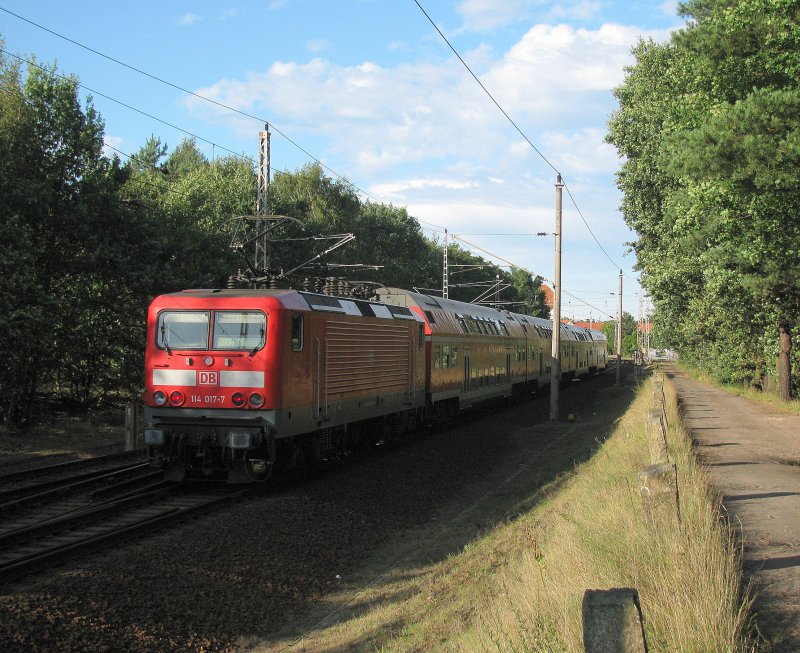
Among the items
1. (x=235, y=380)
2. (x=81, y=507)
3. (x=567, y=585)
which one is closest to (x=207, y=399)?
(x=235, y=380)

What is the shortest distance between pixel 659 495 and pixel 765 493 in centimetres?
510

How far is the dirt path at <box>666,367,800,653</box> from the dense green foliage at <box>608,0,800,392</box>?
376cm

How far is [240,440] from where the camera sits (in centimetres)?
1133

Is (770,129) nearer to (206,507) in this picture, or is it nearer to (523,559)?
(523,559)

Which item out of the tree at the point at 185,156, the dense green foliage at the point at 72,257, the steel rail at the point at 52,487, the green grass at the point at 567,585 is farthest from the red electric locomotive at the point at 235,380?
the tree at the point at 185,156

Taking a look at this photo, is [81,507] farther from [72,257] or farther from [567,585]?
[72,257]

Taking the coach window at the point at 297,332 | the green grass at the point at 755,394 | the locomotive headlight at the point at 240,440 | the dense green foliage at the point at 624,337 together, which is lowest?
the green grass at the point at 755,394

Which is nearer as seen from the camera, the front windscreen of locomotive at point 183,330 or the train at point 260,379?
the train at point 260,379

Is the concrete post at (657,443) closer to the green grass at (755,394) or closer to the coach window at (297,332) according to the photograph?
the coach window at (297,332)

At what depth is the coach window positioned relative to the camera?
12.2 m

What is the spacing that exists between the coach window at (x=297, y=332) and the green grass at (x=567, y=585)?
162 inches

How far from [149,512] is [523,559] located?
520 cm

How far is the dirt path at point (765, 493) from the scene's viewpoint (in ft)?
17.5

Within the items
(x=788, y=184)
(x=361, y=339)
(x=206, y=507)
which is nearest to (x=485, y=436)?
(x=361, y=339)
